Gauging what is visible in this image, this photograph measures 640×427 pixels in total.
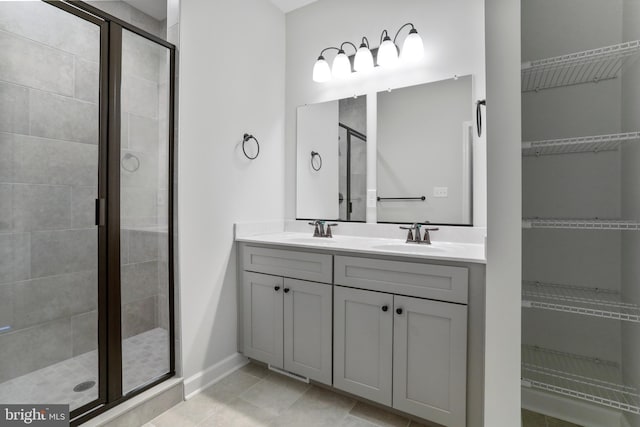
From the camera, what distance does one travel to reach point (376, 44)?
2.25 metres

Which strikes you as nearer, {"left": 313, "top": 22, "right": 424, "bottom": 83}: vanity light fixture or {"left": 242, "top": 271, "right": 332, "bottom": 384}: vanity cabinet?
{"left": 242, "top": 271, "right": 332, "bottom": 384}: vanity cabinet

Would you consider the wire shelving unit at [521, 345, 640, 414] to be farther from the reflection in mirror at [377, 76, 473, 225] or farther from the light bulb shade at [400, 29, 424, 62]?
the light bulb shade at [400, 29, 424, 62]

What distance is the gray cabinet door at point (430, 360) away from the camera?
1.42 meters

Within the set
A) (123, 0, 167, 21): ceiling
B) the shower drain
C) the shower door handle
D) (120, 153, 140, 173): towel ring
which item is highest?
(123, 0, 167, 21): ceiling

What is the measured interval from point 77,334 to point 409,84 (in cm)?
249

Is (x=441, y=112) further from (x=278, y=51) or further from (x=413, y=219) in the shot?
(x=278, y=51)

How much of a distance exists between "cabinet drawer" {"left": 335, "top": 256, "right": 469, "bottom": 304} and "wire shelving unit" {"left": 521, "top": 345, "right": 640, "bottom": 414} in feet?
1.61

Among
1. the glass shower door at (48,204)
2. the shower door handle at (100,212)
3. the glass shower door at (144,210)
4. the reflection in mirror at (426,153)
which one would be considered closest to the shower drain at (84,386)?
the glass shower door at (48,204)

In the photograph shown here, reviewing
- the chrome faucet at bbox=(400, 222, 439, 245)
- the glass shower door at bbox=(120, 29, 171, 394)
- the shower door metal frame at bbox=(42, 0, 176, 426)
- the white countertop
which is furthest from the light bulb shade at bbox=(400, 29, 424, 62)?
the shower door metal frame at bbox=(42, 0, 176, 426)

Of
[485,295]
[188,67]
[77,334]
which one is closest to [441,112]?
[485,295]

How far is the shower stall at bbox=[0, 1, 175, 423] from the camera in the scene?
1.51 m

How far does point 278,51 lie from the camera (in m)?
2.62

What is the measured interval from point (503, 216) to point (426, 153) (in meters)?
0.89

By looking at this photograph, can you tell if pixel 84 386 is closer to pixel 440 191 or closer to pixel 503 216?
pixel 503 216
